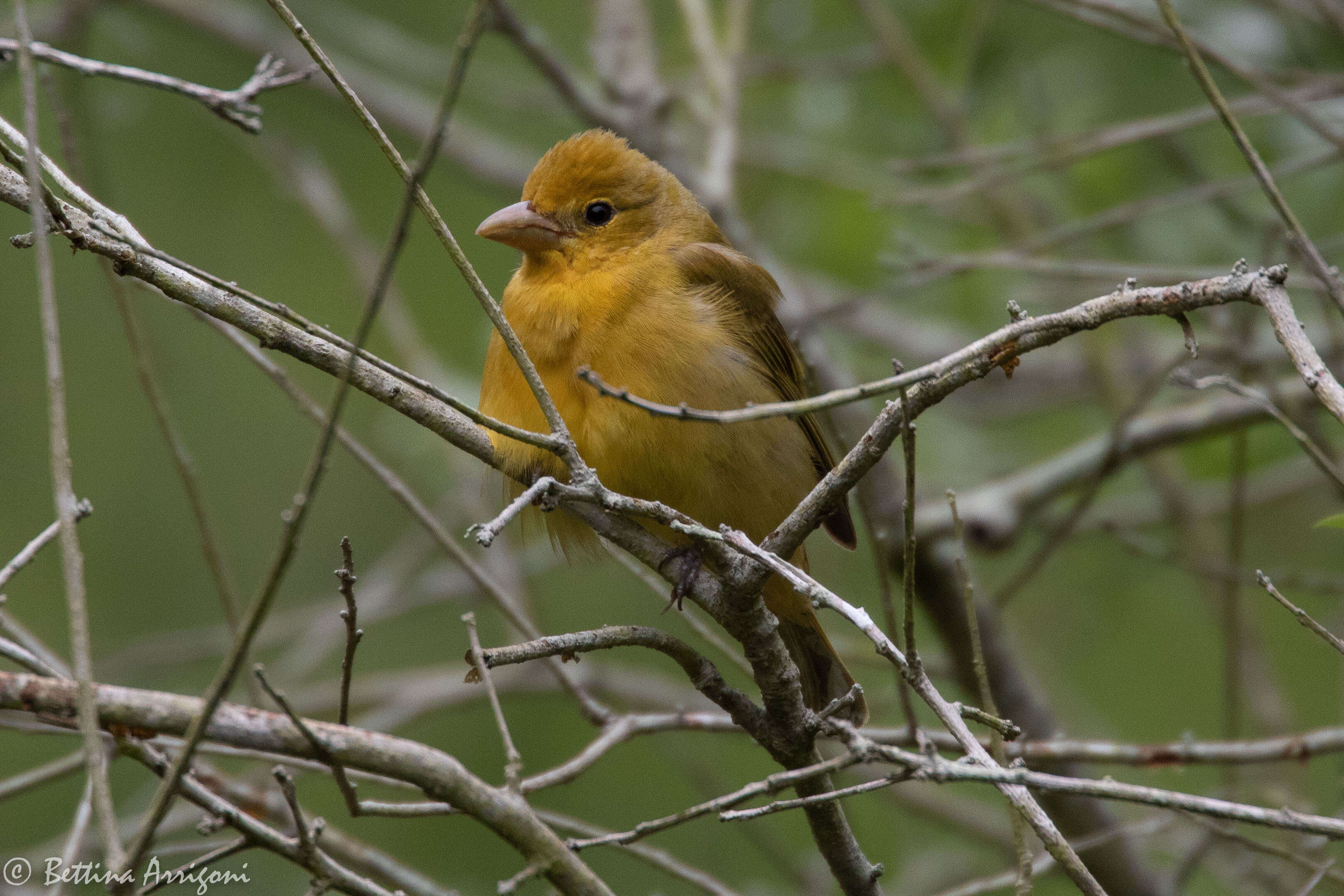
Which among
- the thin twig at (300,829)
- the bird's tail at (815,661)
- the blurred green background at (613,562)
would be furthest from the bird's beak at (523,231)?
the thin twig at (300,829)

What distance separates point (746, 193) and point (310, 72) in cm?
456

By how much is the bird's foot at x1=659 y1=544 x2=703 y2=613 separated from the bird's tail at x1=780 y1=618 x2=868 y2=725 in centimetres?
126

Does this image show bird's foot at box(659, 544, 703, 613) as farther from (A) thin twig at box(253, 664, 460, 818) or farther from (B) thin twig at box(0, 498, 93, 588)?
(B) thin twig at box(0, 498, 93, 588)

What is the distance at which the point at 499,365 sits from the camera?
12.6 ft

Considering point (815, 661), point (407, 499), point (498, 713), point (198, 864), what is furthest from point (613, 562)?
point (198, 864)

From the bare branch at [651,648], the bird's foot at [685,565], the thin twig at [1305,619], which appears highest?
the bird's foot at [685,565]

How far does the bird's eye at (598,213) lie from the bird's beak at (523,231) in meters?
0.11

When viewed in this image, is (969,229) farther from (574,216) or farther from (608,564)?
(574,216)

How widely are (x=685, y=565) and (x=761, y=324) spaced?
152cm

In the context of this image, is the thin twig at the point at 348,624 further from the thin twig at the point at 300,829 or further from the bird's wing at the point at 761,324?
the bird's wing at the point at 761,324

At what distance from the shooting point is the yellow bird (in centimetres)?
361

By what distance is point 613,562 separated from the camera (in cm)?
505

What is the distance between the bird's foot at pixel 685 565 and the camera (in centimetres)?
292

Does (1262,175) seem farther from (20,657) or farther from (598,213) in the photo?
(20,657)
